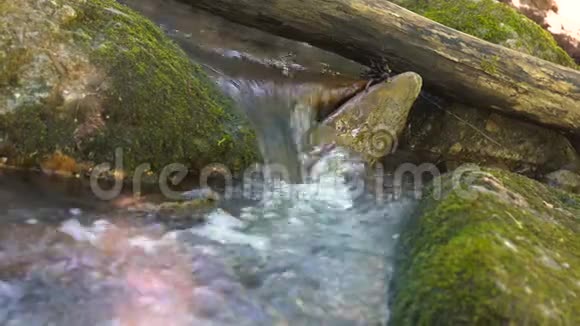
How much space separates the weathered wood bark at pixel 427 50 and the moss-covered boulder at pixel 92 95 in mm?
1226

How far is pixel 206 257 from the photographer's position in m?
3.22

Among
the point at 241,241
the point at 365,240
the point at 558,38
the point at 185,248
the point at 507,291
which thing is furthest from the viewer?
the point at 558,38

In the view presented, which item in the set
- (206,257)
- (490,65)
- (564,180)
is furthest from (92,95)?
(564,180)

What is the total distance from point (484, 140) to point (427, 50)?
141 cm

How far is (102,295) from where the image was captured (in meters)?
2.71

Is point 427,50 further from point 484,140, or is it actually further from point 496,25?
point 496,25

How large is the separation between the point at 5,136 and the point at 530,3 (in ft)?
27.0

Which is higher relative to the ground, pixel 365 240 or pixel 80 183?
pixel 80 183

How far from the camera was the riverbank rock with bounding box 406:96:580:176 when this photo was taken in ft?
18.9

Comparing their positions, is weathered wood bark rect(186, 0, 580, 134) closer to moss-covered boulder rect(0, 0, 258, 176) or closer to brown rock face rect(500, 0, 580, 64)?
moss-covered boulder rect(0, 0, 258, 176)

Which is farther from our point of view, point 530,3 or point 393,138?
point 530,3

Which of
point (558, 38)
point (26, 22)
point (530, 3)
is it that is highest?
point (530, 3)

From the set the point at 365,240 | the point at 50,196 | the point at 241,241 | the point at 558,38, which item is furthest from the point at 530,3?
the point at 50,196

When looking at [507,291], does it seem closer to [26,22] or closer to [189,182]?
[189,182]
